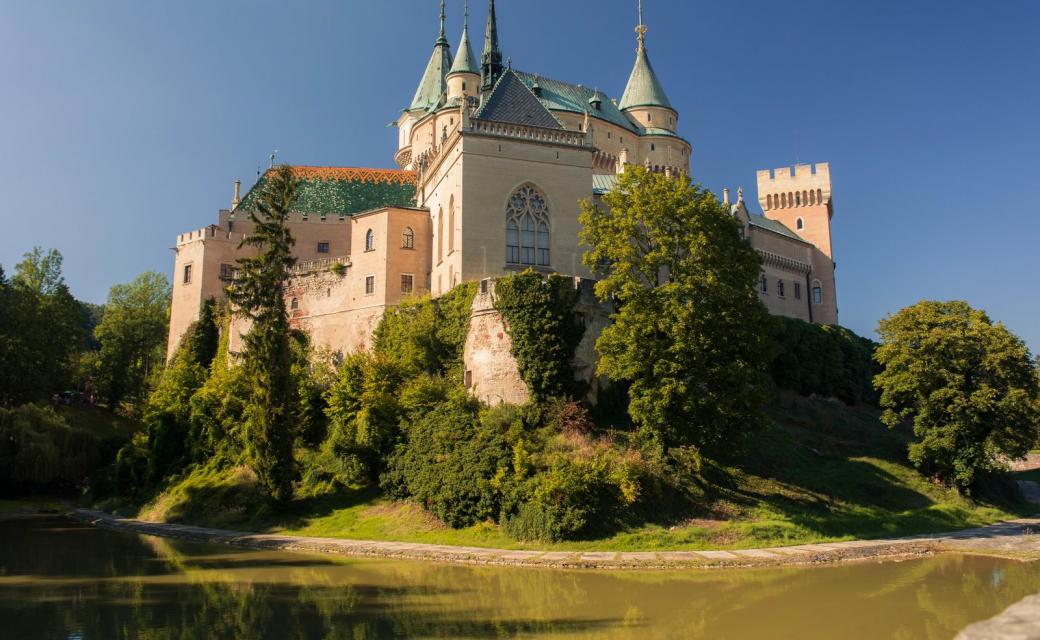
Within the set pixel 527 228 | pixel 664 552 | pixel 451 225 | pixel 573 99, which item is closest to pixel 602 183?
pixel 527 228

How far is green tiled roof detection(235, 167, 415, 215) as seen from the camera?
170 ft

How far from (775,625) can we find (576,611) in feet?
Result: 13.2

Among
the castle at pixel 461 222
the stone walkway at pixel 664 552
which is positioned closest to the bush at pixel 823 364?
the castle at pixel 461 222

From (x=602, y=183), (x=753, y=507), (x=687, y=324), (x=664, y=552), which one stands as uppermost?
(x=602, y=183)

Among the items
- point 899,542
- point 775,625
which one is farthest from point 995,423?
point 775,625

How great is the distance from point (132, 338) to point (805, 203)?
56441mm

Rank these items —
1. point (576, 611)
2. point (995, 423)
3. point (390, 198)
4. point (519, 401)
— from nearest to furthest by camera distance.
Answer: point (576, 611), point (519, 401), point (995, 423), point (390, 198)

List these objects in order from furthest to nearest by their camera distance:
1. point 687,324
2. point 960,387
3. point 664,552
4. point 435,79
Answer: point 435,79 < point 960,387 < point 687,324 < point 664,552

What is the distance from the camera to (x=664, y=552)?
2411cm

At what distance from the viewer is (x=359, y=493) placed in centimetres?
3155

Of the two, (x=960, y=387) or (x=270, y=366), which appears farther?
(x=960, y=387)

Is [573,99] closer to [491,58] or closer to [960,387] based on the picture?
[491,58]

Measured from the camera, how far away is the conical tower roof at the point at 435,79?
211 feet

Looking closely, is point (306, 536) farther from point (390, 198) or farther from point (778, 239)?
point (778, 239)
